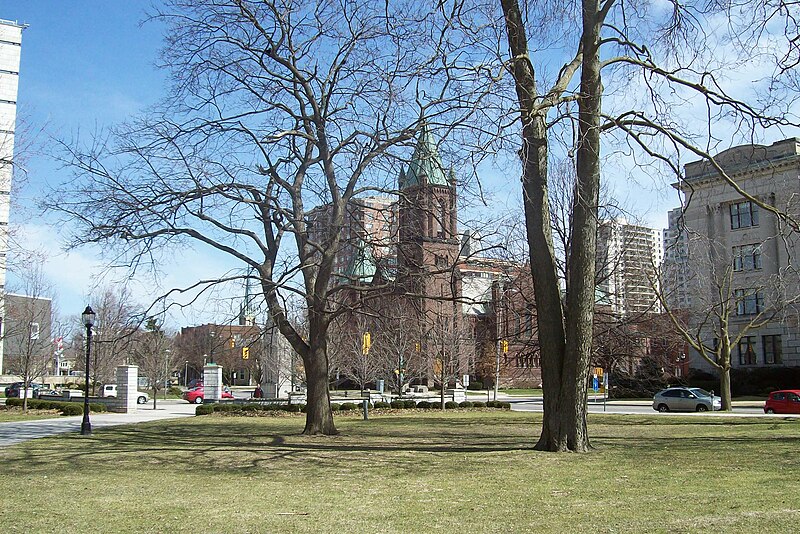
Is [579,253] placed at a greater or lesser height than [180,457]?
greater

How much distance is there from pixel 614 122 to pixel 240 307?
371 inches

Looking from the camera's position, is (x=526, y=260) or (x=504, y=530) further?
(x=526, y=260)

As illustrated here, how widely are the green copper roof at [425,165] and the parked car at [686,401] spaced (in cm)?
2644

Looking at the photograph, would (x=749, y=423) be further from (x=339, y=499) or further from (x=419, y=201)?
(x=339, y=499)

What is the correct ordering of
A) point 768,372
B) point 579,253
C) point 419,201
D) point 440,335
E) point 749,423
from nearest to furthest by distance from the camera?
1. point 579,253
2. point 419,201
3. point 749,423
4. point 440,335
5. point 768,372

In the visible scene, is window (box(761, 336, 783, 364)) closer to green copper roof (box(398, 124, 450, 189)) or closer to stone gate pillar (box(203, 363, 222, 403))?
stone gate pillar (box(203, 363, 222, 403))

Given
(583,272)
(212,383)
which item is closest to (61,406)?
(212,383)

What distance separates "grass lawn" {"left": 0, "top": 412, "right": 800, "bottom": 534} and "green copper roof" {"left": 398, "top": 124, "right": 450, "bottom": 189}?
671cm

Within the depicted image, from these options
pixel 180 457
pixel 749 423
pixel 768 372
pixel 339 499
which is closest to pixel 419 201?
pixel 180 457

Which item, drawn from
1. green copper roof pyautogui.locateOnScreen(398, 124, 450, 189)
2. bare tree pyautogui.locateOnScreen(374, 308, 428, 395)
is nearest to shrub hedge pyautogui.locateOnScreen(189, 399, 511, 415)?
bare tree pyautogui.locateOnScreen(374, 308, 428, 395)

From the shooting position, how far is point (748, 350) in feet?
200

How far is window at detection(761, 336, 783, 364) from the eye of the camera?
5956 centimetres

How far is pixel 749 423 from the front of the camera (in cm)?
2672

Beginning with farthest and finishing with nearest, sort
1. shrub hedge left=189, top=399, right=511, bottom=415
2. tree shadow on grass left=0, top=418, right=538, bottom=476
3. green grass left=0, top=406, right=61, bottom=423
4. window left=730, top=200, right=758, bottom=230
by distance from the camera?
window left=730, top=200, right=758, bottom=230 < shrub hedge left=189, top=399, right=511, bottom=415 < green grass left=0, top=406, right=61, bottom=423 < tree shadow on grass left=0, top=418, right=538, bottom=476
